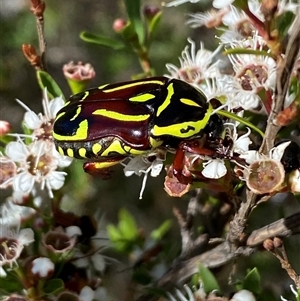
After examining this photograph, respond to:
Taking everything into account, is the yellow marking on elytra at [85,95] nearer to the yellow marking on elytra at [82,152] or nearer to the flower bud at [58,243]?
the yellow marking on elytra at [82,152]

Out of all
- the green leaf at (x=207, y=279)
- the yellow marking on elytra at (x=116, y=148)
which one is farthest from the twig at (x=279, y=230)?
the yellow marking on elytra at (x=116, y=148)

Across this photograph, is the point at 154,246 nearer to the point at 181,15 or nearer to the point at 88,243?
the point at 88,243

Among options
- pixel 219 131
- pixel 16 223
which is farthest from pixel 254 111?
pixel 16 223

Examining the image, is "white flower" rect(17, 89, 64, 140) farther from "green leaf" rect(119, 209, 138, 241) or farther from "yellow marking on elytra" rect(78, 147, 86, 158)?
"green leaf" rect(119, 209, 138, 241)

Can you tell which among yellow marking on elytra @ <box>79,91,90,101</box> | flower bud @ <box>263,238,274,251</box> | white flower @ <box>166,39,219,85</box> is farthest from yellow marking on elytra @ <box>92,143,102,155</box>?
flower bud @ <box>263,238,274,251</box>

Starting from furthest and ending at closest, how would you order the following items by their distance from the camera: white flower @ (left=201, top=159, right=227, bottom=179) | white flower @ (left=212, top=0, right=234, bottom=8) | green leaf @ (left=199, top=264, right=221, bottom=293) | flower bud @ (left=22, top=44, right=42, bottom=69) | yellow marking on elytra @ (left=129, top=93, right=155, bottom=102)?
1. flower bud @ (left=22, top=44, right=42, bottom=69)
2. yellow marking on elytra @ (left=129, top=93, right=155, bottom=102)
3. green leaf @ (left=199, top=264, right=221, bottom=293)
4. white flower @ (left=201, top=159, right=227, bottom=179)
5. white flower @ (left=212, top=0, right=234, bottom=8)

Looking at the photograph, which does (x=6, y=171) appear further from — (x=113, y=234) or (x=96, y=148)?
(x=113, y=234)
